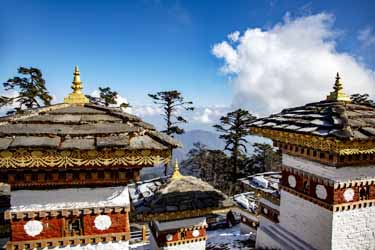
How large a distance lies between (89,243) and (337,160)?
18.8 ft

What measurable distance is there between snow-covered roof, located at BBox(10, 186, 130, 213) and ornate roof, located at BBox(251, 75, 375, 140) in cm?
465

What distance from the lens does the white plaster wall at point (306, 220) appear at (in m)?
7.53

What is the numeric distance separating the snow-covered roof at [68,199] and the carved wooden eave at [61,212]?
40 millimetres

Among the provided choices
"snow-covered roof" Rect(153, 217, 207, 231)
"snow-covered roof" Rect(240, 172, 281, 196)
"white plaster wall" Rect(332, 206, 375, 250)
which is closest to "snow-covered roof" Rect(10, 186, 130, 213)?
"snow-covered roof" Rect(153, 217, 207, 231)

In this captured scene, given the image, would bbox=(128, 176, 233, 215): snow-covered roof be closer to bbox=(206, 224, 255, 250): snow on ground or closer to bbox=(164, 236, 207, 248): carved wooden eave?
bbox=(164, 236, 207, 248): carved wooden eave

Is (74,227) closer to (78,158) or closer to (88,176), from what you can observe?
(88,176)

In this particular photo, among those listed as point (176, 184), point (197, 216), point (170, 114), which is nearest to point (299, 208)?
point (197, 216)

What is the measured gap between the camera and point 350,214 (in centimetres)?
750

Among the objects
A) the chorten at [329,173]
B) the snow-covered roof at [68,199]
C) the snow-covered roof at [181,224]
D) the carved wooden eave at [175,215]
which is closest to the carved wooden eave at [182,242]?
the snow-covered roof at [181,224]

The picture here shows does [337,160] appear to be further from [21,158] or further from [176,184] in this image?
[21,158]

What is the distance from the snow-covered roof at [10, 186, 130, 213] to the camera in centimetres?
514

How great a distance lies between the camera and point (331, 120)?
7.28m

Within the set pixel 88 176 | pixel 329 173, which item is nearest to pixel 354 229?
pixel 329 173

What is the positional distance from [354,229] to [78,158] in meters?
7.00
